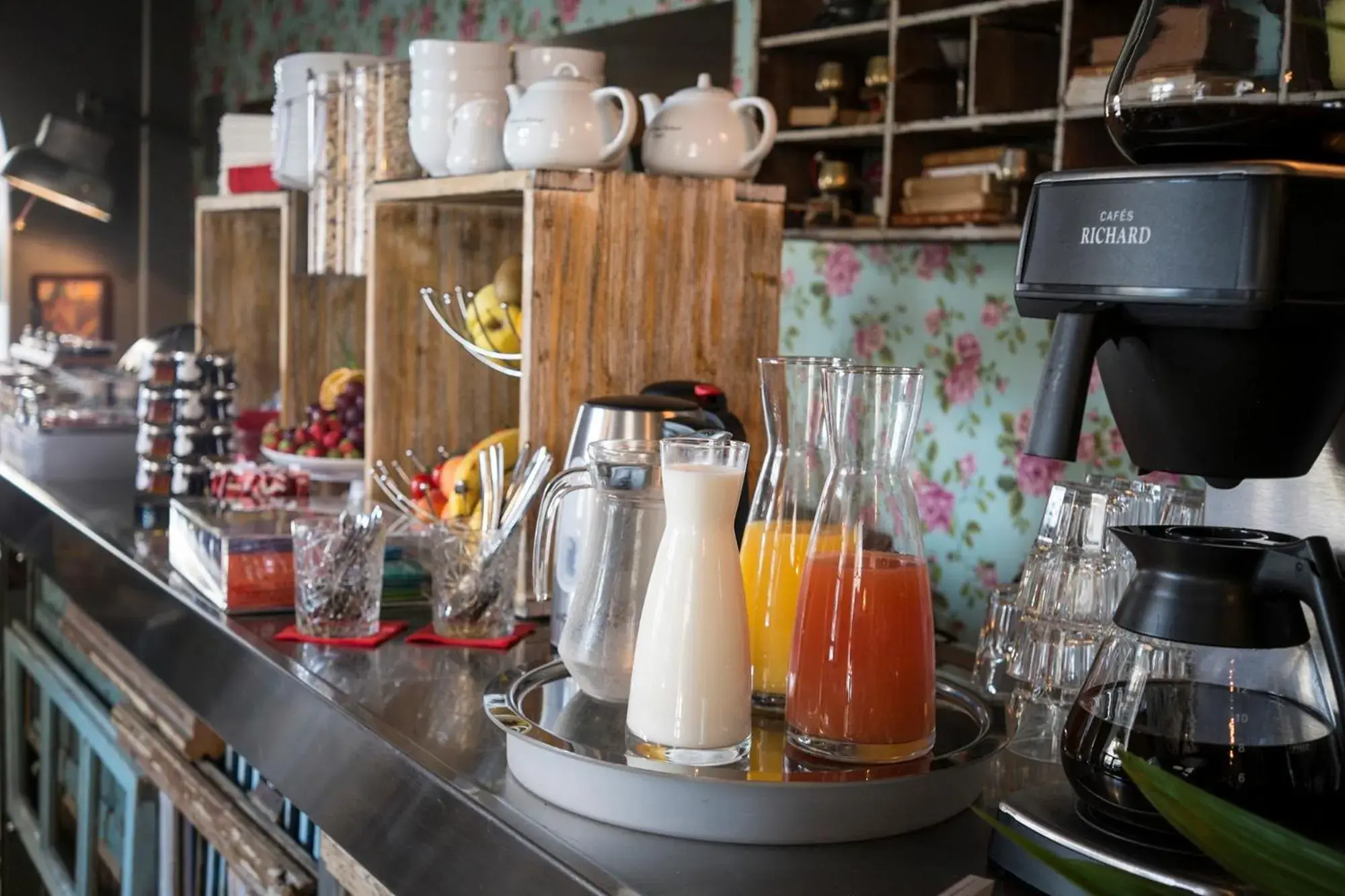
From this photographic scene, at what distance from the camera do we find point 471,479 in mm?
1667

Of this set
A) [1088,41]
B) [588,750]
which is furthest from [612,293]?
[1088,41]

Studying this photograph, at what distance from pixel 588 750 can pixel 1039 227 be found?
1.42 ft

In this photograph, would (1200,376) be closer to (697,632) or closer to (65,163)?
(697,632)

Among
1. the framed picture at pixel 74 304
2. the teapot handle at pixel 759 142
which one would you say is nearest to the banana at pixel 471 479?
the teapot handle at pixel 759 142

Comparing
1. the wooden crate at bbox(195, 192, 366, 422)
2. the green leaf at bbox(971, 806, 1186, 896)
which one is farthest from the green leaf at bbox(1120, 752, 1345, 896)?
the wooden crate at bbox(195, 192, 366, 422)

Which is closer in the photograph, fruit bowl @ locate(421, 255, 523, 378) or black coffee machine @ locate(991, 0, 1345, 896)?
black coffee machine @ locate(991, 0, 1345, 896)

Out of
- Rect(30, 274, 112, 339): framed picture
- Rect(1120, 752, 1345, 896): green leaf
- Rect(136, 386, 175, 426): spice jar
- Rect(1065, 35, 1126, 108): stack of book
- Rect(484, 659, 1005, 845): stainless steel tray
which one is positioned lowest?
Rect(484, 659, 1005, 845): stainless steel tray

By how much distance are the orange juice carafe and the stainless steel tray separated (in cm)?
2

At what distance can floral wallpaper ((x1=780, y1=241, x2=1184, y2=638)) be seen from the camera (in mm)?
2430

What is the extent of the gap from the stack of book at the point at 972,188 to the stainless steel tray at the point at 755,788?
1.41 m

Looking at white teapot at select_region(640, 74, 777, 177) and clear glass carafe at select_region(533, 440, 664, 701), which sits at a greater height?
white teapot at select_region(640, 74, 777, 177)

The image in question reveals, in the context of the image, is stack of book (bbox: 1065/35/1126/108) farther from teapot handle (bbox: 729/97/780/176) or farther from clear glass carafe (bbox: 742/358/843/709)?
clear glass carafe (bbox: 742/358/843/709)

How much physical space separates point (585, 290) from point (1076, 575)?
0.68m

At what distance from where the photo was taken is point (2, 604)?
105 inches
